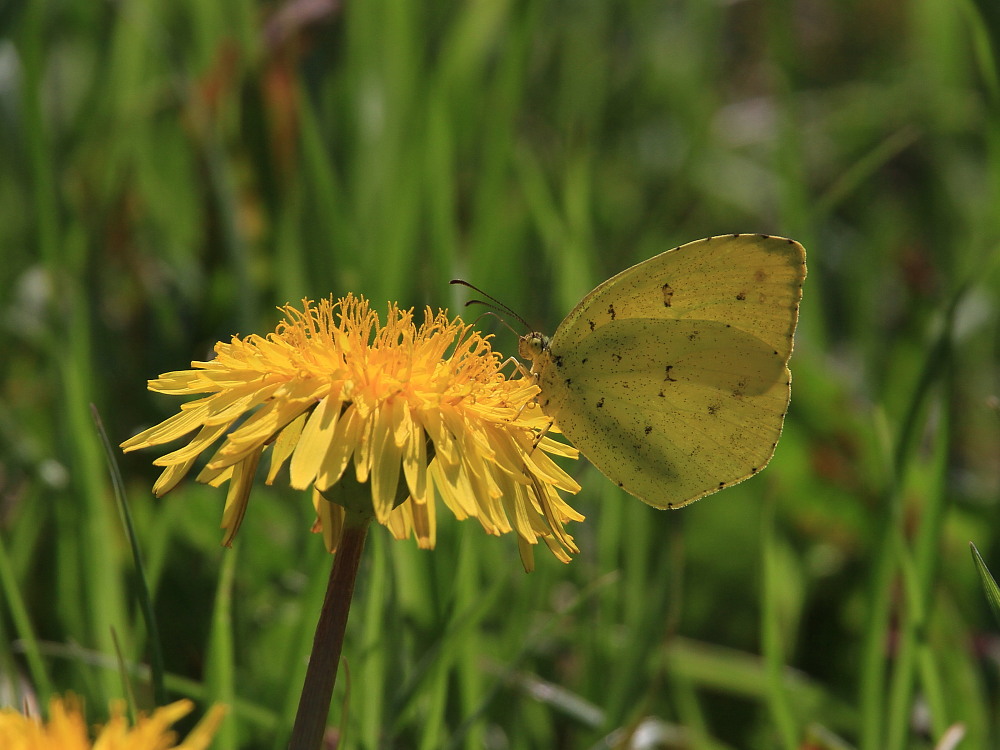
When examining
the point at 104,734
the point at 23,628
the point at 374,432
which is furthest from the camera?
the point at 23,628

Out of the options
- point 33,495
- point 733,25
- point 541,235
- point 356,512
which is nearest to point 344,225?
point 541,235

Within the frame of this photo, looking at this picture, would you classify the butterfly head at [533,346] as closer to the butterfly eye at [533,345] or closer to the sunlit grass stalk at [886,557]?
the butterfly eye at [533,345]

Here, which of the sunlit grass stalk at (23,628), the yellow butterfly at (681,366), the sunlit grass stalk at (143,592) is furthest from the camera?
A: the yellow butterfly at (681,366)

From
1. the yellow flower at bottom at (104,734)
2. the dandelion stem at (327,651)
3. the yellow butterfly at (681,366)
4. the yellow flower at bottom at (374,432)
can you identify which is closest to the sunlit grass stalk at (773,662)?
the yellow butterfly at (681,366)

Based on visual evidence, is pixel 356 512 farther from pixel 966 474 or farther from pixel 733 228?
pixel 733 228

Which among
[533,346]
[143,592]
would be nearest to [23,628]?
[143,592]

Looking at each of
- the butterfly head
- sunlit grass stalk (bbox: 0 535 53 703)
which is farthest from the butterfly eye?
sunlit grass stalk (bbox: 0 535 53 703)

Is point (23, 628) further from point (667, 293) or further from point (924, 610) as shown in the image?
point (924, 610)
